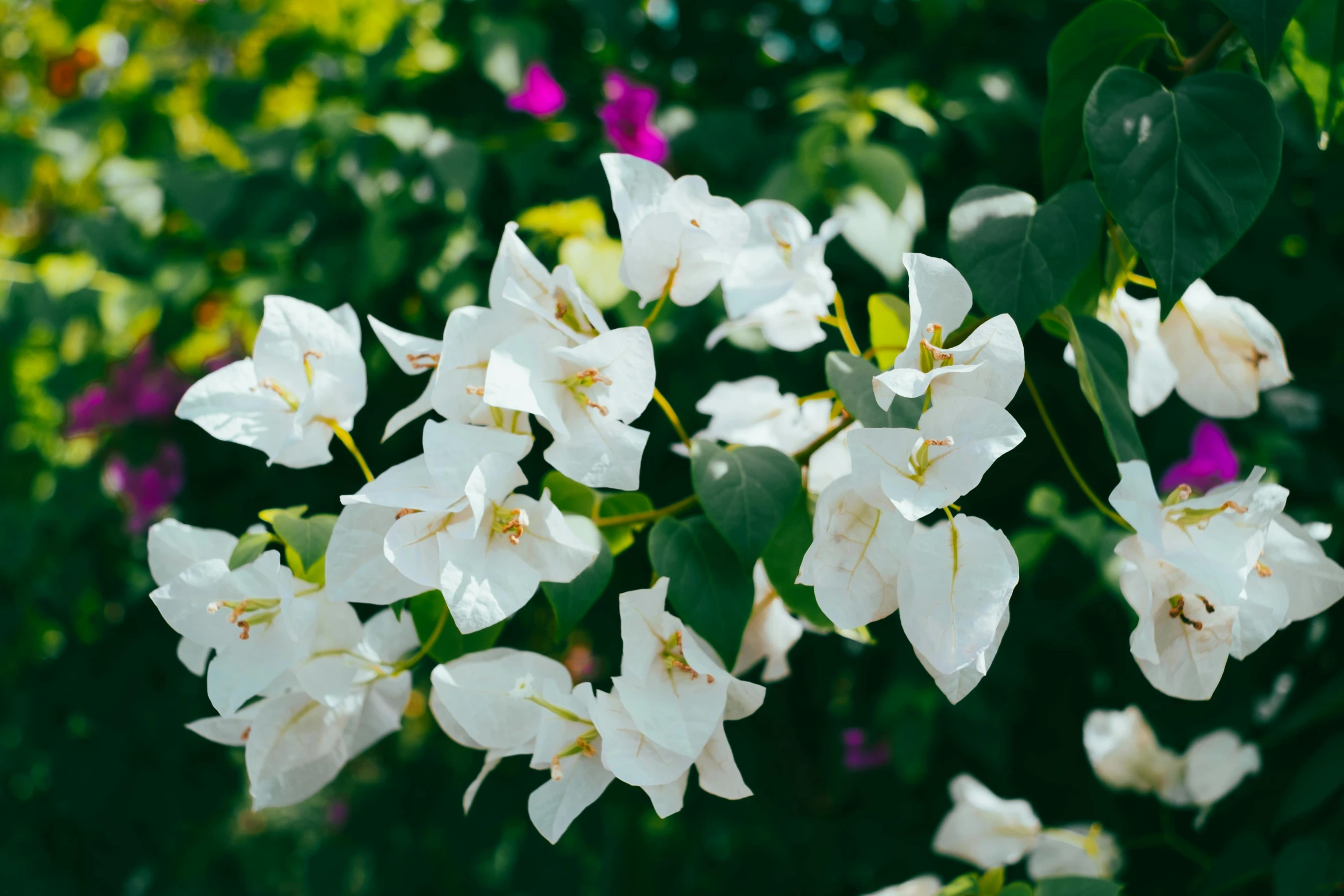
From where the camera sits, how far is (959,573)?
31 cm

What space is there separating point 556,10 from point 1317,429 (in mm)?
917

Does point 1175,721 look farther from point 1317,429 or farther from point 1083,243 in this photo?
point 1083,243

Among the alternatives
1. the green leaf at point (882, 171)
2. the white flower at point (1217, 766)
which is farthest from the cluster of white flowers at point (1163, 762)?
the green leaf at point (882, 171)

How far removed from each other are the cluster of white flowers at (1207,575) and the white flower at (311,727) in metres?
0.30

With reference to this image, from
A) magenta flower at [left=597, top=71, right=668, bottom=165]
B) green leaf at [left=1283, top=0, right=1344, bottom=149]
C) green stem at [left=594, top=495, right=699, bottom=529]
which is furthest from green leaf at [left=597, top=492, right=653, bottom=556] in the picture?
magenta flower at [left=597, top=71, right=668, bottom=165]

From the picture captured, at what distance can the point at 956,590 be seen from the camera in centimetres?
31

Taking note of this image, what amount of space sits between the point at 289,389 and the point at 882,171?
0.48m

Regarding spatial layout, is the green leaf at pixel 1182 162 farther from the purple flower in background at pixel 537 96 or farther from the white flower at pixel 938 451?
the purple flower in background at pixel 537 96

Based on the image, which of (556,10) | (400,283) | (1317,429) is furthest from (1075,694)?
(556,10)

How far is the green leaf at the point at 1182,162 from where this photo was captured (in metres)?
0.33

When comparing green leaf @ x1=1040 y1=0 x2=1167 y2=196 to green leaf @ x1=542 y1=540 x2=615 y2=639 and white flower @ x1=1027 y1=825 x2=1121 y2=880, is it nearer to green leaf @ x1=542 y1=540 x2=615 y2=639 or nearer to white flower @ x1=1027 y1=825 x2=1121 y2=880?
green leaf @ x1=542 y1=540 x2=615 y2=639

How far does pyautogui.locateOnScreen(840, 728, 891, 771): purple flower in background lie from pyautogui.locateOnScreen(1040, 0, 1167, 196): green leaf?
71 cm

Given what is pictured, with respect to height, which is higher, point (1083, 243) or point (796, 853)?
point (1083, 243)

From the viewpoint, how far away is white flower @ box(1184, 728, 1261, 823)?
632 mm
